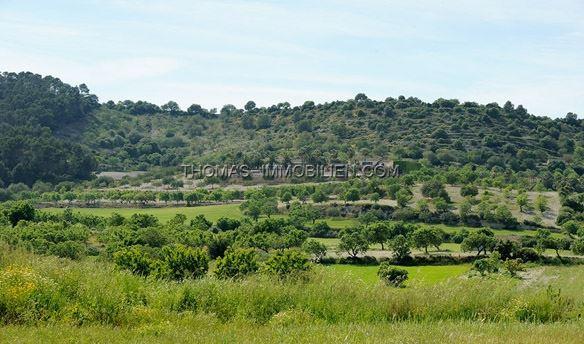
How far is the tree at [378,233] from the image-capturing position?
200 feet

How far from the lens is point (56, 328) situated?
25.5 feet

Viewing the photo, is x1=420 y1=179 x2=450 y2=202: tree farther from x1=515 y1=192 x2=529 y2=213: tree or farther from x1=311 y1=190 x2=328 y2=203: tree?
x1=311 y1=190 x2=328 y2=203: tree

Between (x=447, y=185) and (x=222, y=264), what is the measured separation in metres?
70.9

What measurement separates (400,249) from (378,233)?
7078mm

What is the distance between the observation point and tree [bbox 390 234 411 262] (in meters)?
54.8

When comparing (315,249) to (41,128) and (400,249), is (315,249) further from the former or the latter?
(41,128)

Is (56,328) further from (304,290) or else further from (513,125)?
(513,125)

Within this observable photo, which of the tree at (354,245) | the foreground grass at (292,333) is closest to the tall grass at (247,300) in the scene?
the foreground grass at (292,333)

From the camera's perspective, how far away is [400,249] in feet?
180

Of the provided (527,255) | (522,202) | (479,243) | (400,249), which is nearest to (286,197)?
(522,202)

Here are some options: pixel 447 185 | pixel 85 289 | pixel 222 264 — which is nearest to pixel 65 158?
Answer: pixel 447 185

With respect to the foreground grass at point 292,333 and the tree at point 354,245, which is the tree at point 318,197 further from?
the foreground grass at point 292,333

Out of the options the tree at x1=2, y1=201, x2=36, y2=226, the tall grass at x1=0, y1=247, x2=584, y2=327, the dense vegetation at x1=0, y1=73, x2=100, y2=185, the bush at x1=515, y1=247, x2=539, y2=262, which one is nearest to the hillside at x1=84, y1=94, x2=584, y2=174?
the dense vegetation at x1=0, y1=73, x2=100, y2=185

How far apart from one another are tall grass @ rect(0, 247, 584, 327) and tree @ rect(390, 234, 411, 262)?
44731 millimetres
